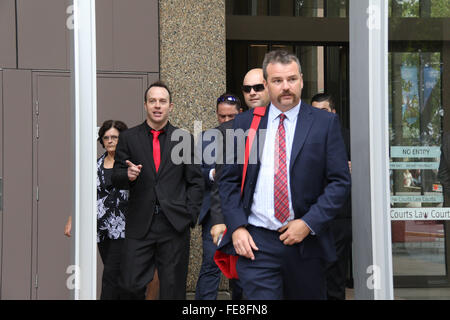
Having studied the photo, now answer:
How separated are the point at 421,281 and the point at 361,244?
2.70 meters

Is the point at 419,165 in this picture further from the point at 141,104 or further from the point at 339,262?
the point at 141,104

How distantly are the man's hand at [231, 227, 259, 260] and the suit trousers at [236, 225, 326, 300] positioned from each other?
5 cm

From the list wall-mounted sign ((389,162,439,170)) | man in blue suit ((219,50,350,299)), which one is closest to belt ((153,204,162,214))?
man in blue suit ((219,50,350,299))

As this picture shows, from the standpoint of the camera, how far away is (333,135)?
378cm

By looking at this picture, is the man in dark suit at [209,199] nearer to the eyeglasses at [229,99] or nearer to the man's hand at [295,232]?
the eyeglasses at [229,99]

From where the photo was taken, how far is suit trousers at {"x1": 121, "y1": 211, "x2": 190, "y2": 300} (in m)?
5.08

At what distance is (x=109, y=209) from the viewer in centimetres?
603

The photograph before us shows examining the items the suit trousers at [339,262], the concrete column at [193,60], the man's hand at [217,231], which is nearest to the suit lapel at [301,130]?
the man's hand at [217,231]

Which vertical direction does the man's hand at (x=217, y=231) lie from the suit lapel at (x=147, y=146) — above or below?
below

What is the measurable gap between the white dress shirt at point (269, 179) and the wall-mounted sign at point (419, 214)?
2565 millimetres

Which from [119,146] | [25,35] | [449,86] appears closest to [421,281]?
[449,86]

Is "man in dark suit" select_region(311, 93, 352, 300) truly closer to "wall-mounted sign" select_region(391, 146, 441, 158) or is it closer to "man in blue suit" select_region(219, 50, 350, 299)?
"wall-mounted sign" select_region(391, 146, 441, 158)

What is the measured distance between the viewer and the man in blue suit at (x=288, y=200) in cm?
371
